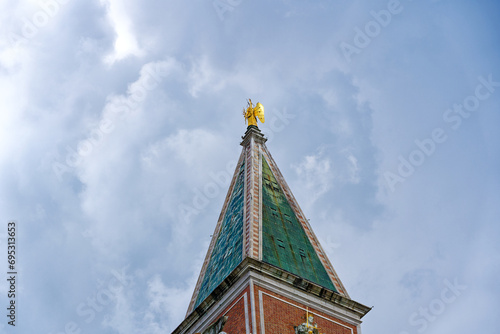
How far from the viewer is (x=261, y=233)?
58.3m

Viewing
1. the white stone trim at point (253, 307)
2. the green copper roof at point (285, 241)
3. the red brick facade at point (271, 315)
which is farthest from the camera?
the green copper roof at point (285, 241)

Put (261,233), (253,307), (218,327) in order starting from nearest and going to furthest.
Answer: (253,307)
(218,327)
(261,233)

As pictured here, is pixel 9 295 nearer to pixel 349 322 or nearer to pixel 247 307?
pixel 247 307

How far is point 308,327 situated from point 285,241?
30.5 ft

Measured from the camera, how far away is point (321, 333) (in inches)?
2073

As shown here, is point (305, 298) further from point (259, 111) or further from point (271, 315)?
point (259, 111)

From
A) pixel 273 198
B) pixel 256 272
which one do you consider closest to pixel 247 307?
pixel 256 272

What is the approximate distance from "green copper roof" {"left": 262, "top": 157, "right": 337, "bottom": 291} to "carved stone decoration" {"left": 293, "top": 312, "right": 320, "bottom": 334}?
4.10 m

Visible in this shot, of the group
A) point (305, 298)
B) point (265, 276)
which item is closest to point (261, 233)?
point (265, 276)

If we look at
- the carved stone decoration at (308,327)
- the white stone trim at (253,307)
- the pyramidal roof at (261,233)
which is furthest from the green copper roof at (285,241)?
the carved stone decoration at (308,327)

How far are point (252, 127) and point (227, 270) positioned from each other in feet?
63.4

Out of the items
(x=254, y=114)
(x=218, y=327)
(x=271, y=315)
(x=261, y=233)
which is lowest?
(x=271, y=315)

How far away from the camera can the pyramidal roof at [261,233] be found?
56.8 m

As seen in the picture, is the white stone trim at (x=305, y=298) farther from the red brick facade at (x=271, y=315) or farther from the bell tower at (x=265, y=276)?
the red brick facade at (x=271, y=315)
